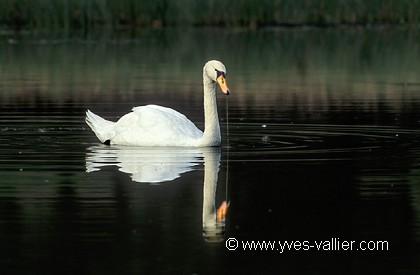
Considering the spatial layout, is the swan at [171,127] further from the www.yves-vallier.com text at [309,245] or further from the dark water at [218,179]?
the www.yves-vallier.com text at [309,245]

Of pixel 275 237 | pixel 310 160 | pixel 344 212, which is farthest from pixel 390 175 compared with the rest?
pixel 275 237

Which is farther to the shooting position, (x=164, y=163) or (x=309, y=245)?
(x=164, y=163)

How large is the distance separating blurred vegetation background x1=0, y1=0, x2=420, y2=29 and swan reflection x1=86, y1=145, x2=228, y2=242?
25.9m

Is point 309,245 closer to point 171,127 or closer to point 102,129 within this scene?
point 171,127

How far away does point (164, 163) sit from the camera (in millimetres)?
13969

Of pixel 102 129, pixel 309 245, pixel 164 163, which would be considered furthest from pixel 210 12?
pixel 309 245

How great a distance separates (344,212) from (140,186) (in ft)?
7.03

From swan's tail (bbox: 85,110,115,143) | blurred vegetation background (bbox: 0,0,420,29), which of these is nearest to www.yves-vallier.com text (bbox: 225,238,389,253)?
swan's tail (bbox: 85,110,115,143)

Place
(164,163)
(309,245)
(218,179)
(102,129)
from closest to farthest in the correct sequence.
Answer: (309,245), (218,179), (164,163), (102,129)

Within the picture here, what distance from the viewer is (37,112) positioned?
65.5 feet

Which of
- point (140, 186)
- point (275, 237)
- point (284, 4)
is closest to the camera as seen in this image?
point (275, 237)

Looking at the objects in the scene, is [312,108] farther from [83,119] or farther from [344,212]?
[344,212]

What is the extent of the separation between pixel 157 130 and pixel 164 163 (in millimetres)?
1463

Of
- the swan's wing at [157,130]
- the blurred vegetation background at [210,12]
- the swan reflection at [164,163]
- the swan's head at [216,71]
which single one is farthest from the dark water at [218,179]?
the blurred vegetation background at [210,12]
